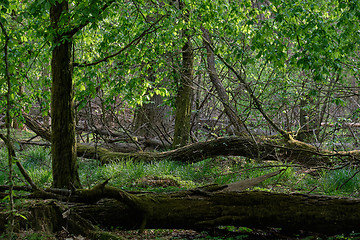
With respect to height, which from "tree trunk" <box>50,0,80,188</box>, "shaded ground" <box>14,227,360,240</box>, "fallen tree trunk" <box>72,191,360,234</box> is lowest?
"shaded ground" <box>14,227,360,240</box>

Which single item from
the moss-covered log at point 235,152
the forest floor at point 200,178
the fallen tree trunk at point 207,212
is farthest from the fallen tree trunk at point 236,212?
the moss-covered log at point 235,152

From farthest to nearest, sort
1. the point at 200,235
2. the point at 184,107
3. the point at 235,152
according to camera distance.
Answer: the point at 184,107 < the point at 235,152 < the point at 200,235

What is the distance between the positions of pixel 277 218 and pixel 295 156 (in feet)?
14.8

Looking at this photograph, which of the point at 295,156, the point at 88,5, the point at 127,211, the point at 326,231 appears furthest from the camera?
the point at 295,156

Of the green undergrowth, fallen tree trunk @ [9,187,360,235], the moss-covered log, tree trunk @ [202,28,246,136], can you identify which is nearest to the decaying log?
fallen tree trunk @ [9,187,360,235]

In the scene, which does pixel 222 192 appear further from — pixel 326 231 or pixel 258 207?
pixel 326 231

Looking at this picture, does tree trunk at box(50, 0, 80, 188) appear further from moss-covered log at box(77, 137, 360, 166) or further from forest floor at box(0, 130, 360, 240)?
moss-covered log at box(77, 137, 360, 166)

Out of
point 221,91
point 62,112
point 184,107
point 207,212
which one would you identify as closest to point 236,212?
point 207,212

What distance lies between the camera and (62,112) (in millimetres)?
4508

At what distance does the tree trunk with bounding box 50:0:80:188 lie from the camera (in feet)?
14.6

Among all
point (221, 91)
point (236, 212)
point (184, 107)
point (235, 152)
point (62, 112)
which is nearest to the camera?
point (236, 212)

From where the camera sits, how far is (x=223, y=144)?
8133mm

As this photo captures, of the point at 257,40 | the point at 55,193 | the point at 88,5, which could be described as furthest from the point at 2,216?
the point at 257,40

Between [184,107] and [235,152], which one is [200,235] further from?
[184,107]
